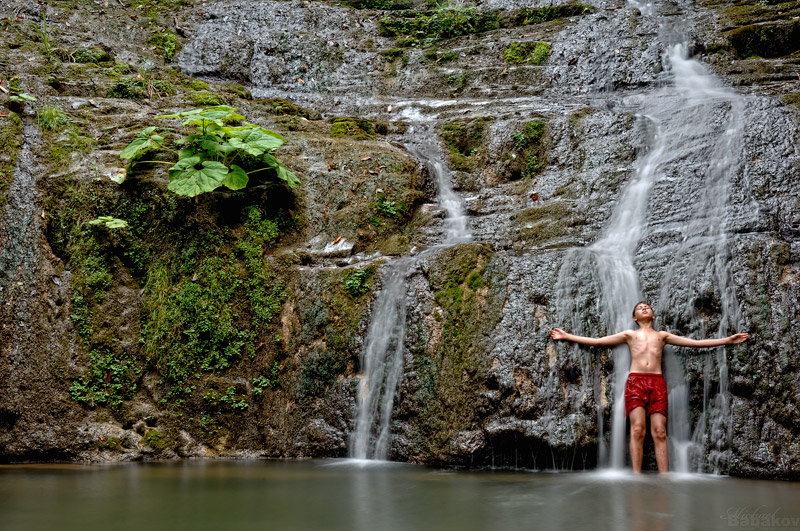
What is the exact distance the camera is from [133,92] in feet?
28.3

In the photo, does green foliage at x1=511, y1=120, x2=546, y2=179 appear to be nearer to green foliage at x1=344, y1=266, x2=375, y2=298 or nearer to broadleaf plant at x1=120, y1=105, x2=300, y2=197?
green foliage at x1=344, y1=266, x2=375, y2=298

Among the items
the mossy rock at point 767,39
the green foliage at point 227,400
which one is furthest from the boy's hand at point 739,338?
the mossy rock at point 767,39

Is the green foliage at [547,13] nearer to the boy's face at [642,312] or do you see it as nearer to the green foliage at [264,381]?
the boy's face at [642,312]

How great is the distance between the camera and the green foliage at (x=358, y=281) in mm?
6055

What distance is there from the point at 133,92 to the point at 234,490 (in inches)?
273

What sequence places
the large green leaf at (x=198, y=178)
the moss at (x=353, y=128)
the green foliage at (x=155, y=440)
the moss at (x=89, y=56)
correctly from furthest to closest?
the moss at (x=89, y=56), the moss at (x=353, y=128), the large green leaf at (x=198, y=178), the green foliage at (x=155, y=440)

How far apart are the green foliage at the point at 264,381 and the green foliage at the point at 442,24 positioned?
9.79 meters

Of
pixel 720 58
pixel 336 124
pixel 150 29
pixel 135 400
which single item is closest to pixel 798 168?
pixel 720 58

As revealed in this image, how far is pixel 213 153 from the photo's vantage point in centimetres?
664

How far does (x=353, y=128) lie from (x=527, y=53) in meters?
5.01

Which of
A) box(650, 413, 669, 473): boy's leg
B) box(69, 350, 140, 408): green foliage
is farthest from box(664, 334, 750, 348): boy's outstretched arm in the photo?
box(69, 350, 140, 408): green foliage

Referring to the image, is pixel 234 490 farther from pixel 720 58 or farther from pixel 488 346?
pixel 720 58

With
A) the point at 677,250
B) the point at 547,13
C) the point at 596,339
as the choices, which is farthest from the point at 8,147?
the point at 547,13

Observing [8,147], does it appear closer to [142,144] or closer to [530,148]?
[142,144]
